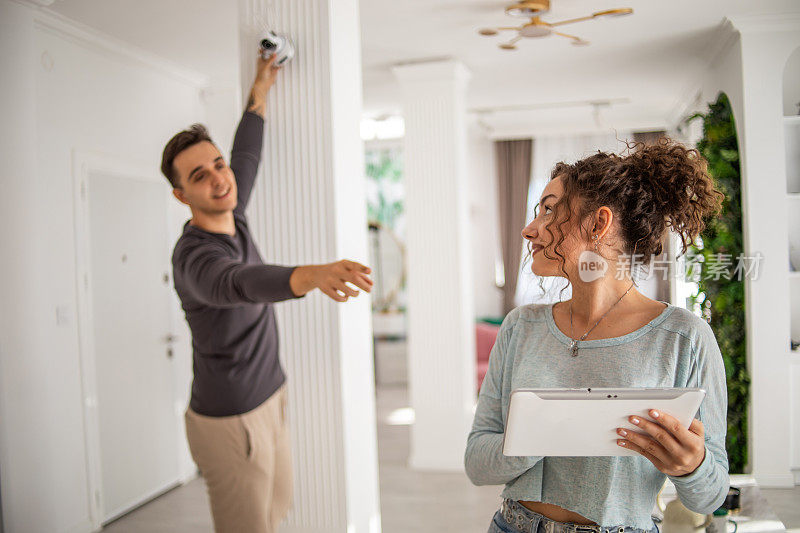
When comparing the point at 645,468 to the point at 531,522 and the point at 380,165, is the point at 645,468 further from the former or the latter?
the point at 380,165

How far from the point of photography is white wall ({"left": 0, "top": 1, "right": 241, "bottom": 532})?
259cm

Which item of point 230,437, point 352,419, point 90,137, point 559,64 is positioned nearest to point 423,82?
point 559,64

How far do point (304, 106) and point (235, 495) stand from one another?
3.54 feet

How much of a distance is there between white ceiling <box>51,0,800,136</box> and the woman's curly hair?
177 cm

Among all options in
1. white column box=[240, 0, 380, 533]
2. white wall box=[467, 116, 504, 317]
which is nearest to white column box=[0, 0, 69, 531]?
white column box=[240, 0, 380, 533]

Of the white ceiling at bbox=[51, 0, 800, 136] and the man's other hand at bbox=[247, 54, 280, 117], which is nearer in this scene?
the man's other hand at bbox=[247, 54, 280, 117]

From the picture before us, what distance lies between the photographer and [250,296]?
137 cm

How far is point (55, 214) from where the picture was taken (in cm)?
328

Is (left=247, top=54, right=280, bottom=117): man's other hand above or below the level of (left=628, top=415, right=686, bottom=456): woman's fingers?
above

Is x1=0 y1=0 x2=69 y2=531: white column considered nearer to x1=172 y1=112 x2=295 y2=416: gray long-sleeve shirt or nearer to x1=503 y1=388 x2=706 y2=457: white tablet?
x1=172 y1=112 x2=295 y2=416: gray long-sleeve shirt

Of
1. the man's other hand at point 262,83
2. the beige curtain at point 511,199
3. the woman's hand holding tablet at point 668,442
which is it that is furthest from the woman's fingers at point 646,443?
the beige curtain at point 511,199

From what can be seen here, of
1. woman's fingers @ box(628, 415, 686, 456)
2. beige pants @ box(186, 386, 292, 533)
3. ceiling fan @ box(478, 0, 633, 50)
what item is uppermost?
ceiling fan @ box(478, 0, 633, 50)

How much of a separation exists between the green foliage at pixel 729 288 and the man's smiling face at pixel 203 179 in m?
1.99

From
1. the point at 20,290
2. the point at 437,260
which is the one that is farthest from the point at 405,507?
the point at 20,290
